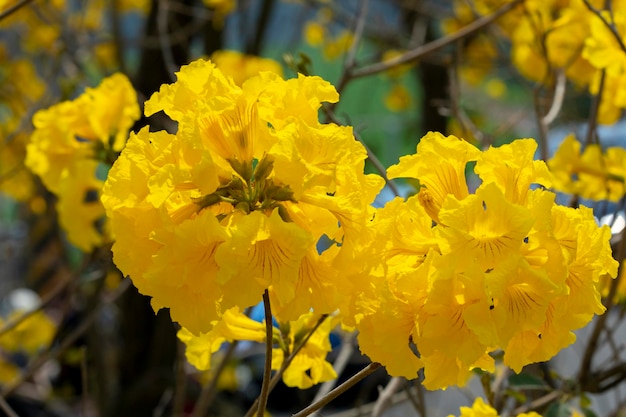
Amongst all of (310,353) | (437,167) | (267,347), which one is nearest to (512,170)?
(437,167)

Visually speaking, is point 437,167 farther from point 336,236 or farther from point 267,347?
point 267,347

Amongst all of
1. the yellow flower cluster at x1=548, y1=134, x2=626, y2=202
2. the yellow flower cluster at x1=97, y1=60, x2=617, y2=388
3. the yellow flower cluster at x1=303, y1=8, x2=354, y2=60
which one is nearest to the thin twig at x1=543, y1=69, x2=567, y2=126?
the yellow flower cluster at x1=548, y1=134, x2=626, y2=202

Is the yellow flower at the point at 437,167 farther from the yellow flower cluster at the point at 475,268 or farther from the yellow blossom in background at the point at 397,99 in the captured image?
the yellow blossom in background at the point at 397,99

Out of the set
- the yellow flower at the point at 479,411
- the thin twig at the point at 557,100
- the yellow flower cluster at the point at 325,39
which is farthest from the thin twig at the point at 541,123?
the yellow flower cluster at the point at 325,39

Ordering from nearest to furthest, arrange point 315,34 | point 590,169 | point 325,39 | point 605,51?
point 605,51 < point 590,169 < point 315,34 < point 325,39

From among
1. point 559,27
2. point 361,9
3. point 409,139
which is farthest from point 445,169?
point 409,139

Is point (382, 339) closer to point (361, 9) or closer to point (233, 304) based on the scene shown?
point (233, 304)

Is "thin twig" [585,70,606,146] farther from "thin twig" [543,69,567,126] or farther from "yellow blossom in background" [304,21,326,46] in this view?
"yellow blossom in background" [304,21,326,46]
